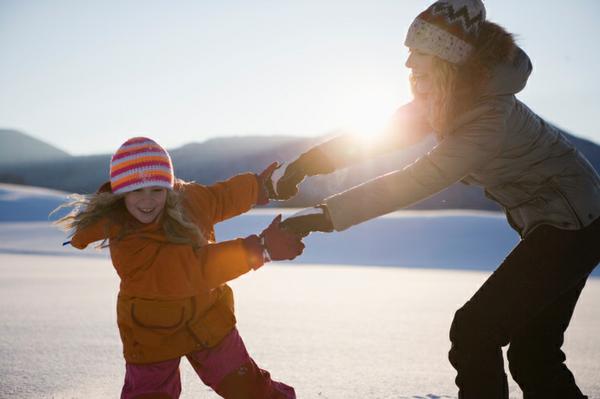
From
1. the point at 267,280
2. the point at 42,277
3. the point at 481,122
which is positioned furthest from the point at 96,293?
the point at 481,122

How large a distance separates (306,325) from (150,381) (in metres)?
2.16

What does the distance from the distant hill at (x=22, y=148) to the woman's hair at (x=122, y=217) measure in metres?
67.7

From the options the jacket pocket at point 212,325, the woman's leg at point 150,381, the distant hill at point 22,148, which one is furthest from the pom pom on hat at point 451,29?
the distant hill at point 22,148

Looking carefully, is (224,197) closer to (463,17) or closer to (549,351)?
(463,17)

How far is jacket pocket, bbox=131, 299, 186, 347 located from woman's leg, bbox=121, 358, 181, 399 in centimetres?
8

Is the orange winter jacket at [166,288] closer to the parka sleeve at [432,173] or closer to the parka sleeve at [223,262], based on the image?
the parka sleeve at [223,262]

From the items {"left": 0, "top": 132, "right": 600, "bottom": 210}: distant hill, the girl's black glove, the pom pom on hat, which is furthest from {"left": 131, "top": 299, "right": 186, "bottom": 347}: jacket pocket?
{"left": 0, "top": 132, "right": 600, "bottom": 210}: distant hill

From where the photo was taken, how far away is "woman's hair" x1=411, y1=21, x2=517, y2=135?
5.36 feet

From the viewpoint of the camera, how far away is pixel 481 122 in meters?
1.56

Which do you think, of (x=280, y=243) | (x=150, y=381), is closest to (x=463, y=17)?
(x=280, y=243)

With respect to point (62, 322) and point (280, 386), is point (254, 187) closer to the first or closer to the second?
point (280, 386)

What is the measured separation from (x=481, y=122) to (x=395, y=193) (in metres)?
0.31

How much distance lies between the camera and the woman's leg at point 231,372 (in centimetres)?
185

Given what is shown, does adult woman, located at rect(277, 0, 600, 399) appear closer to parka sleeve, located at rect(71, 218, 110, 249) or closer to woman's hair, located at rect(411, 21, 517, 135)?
woman's hair, located at rect(411, 21, 517, 135)
